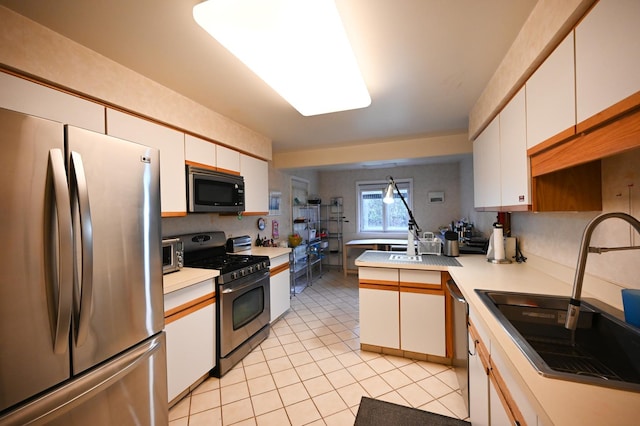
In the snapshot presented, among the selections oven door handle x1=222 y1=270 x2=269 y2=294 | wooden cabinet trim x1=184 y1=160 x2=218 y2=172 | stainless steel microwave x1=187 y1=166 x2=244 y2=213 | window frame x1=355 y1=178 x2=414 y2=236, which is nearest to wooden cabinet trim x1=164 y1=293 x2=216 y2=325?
oven door handle x1=222 y1=270 x2=269 y2=294

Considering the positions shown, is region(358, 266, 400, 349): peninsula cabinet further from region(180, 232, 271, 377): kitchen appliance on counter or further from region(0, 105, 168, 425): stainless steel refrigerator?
region(0, 105, 168, 425): stainless steel refrigerator

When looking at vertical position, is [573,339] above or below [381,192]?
below

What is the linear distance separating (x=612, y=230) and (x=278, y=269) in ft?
9.00

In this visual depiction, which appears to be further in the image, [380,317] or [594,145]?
[380,317]

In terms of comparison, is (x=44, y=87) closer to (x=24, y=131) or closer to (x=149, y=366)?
(x=24, y=131)

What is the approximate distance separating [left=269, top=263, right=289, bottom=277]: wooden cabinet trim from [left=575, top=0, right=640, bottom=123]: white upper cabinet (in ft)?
8.89

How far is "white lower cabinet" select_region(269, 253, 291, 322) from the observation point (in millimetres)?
2906

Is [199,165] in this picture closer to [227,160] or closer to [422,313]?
[227,160]

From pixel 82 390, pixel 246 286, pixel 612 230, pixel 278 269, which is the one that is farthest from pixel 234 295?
pixel 612 230

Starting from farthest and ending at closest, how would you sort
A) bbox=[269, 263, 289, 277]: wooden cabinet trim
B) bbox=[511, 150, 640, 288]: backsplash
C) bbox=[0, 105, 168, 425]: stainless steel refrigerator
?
bbox=[269, 263, 289, 277]: wooden cabinet trim
bbox=[511, 150, 640, 288]: backsplash
bbox=[0, 105, 168, 425]: stainless steel refrigerator

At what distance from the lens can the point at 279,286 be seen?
3059 mm

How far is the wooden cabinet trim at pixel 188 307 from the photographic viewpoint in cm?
165

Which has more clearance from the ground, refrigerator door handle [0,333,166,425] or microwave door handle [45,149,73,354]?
Answer: microwave door handle [45,149,73,354]

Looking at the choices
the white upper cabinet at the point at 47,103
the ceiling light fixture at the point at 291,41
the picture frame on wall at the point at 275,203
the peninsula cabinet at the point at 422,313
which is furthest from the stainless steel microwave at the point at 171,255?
the picture frame on wall at the point at 275,203
